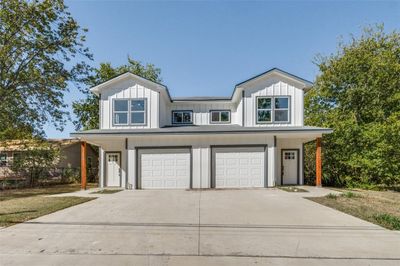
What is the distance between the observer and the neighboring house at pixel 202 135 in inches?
568

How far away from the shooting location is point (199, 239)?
196 inches

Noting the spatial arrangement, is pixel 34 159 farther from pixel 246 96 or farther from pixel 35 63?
pixel 246 96

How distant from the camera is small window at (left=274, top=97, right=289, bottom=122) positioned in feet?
51.4

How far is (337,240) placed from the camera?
494cm

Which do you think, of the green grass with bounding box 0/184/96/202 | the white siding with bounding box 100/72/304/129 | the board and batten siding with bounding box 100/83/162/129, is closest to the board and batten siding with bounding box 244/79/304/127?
the white siding with bounding box 100/72/304/129

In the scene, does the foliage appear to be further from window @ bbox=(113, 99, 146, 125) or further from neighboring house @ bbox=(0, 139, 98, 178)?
window @ bbox=(113, 99, 146, 125)

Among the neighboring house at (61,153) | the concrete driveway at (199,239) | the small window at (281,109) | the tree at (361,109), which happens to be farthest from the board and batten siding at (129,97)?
the tree at (361,109)

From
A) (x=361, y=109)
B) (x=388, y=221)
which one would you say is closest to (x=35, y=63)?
(x=388, y=221)

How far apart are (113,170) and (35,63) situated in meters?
10.2

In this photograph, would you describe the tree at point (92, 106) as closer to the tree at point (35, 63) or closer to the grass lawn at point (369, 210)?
the tree at point (35, 63)

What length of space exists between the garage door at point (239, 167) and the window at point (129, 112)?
205 inches

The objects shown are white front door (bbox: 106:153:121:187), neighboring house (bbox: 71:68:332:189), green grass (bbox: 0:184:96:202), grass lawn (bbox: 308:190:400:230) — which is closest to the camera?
grass lawn (bbox: 308:190:400:230)

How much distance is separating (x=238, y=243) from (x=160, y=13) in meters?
13.1

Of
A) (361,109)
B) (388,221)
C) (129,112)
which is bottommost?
(388,221)
